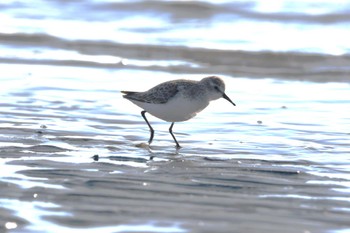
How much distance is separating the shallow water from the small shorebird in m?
0.32

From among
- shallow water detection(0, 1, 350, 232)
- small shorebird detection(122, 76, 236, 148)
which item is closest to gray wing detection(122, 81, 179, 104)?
small shorebird detection(122, 76, 236, 148)

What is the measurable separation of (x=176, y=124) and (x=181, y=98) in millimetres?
1282

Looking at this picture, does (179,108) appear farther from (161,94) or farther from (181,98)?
(161,94)

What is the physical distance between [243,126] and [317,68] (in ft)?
14.3

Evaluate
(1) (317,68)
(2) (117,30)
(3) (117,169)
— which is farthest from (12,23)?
(3) (117,169)

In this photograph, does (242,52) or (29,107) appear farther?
(242,52)

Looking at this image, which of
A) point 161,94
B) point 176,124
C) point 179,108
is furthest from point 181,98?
point 176,124

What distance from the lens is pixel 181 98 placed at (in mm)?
7672

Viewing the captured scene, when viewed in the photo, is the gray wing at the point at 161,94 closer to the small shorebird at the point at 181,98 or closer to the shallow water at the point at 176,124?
the small shorebird at the point at 181,98

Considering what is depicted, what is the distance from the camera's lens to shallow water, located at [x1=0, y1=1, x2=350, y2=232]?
5.46 m

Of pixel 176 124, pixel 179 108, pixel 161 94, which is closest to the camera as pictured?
pixel 179 108

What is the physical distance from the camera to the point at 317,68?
12727 millimetres

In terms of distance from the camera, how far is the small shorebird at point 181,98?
766cm

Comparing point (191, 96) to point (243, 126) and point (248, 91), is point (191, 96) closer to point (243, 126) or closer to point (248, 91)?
point (243, 126)
